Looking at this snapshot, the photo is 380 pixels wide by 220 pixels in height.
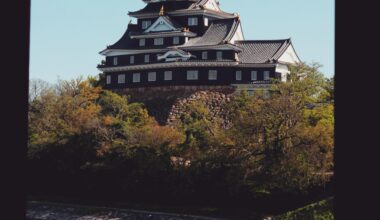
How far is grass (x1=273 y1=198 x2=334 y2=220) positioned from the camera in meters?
20.2

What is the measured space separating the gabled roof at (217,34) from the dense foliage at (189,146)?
399 cm

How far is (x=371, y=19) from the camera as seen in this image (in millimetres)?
1516

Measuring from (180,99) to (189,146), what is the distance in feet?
23.9

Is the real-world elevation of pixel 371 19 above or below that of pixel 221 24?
below

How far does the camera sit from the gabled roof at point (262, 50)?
106 feet

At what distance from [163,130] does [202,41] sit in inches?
350

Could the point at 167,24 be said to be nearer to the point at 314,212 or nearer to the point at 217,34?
the point at 217,34

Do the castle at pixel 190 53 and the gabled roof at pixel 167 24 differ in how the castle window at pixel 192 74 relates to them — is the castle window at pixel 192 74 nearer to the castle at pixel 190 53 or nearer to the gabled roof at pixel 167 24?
the castle at pixel 190 53

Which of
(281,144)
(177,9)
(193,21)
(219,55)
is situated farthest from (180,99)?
(281,144)

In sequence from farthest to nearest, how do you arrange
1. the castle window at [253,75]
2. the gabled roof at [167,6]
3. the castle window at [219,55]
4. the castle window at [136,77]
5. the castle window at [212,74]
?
the gabled roof at [167,6], the castle window at [136,77], the castle window at [219,55], the castle window at [212,74], the castle window at [253,75]

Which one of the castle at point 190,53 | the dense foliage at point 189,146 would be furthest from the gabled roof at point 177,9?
the dense foliage at point 189,146

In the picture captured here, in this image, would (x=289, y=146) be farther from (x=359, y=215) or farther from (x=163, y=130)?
(x=359, y=215)

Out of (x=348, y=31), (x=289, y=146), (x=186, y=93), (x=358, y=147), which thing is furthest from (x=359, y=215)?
(x=186, y=93)

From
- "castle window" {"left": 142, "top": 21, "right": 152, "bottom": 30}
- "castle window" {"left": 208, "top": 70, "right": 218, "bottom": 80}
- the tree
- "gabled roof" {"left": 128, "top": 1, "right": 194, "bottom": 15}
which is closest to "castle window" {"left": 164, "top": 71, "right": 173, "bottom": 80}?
"castle window" {"left": 208, "top": 70, "right": 218, "bottom": 80}
